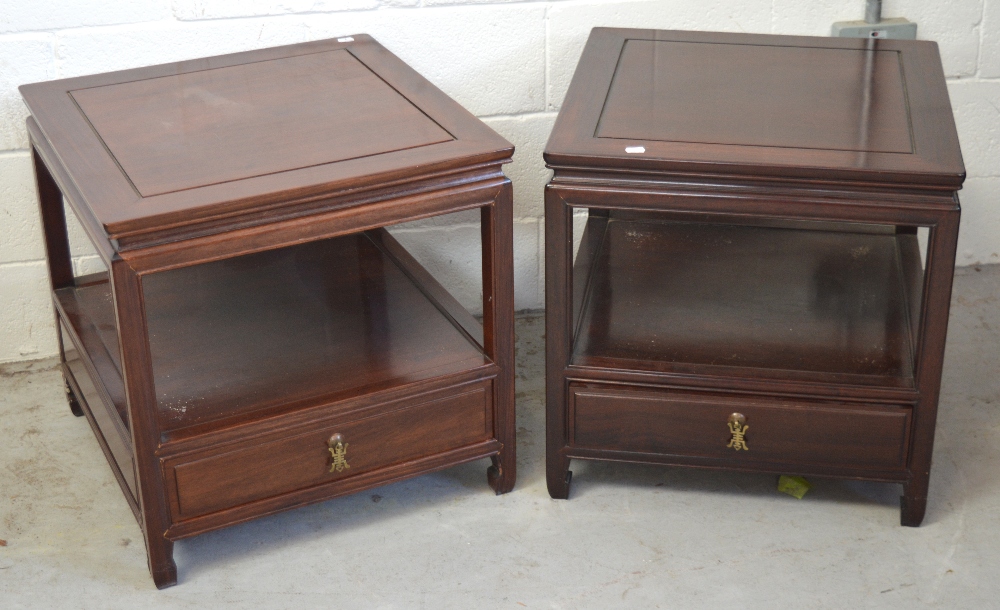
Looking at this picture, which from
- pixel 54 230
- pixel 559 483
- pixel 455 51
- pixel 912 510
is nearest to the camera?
pixel 912 510

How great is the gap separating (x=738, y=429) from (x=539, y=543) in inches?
16.4

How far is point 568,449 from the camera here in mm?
2141

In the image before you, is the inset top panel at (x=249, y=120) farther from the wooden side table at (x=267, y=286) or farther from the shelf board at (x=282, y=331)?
the shelf board at (x=282, y=331)

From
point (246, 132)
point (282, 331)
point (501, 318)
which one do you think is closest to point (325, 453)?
point (282, 331)

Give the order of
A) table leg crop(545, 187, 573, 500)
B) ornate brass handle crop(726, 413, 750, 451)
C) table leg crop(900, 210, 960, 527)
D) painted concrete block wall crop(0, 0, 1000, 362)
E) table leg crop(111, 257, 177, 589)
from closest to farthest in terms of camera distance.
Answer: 1. table leg crop(111, 257, 177, 589)
2. table leg crop(900, 210, 960, 527)
3. table leg crop(545, 187, 573, 500)
4. ornate brass handle crop(726, 413, 750, 451)
5. painted concrete block wall crop(0, 0, 1000, 362)

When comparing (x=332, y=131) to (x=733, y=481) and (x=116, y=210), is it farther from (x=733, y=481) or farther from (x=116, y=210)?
(x=733, y=481)

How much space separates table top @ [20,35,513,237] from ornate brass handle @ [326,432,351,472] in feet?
1.53

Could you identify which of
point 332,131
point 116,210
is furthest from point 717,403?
point 116,210

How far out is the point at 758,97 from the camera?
2.10m

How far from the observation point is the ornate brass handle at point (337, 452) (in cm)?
200

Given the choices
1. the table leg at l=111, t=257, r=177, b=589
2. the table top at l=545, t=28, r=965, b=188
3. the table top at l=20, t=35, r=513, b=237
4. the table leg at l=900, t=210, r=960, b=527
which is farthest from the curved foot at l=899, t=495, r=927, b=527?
the table leg at l=111, t=257, r=177, b=589

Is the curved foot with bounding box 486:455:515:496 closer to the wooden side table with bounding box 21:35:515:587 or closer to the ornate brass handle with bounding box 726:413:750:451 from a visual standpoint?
the wooden side table with bounding box 21:35:515:587

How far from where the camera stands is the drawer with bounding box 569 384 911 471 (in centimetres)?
202

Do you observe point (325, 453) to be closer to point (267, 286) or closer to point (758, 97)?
point (267, 286)
